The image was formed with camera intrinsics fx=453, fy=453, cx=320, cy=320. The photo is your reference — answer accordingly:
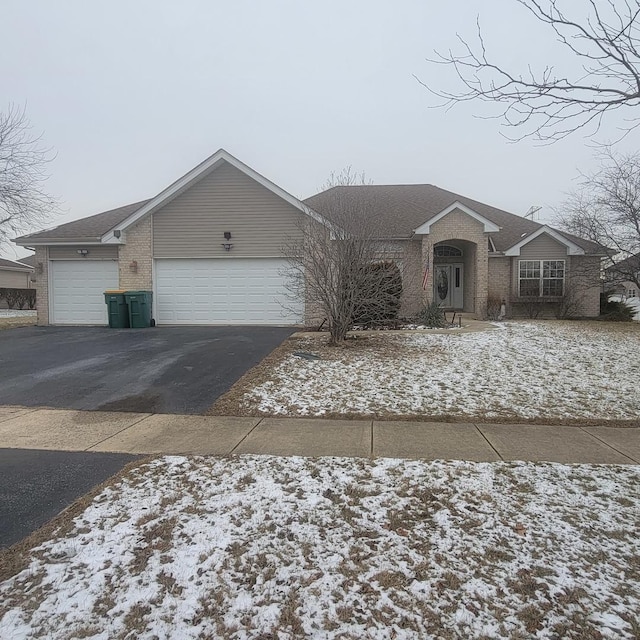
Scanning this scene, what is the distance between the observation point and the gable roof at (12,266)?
37638 mm

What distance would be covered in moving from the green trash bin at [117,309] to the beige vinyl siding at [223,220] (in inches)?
71.8

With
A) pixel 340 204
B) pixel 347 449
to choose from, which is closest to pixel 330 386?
pixel 347 449

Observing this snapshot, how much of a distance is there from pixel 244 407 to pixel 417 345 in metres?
5.57

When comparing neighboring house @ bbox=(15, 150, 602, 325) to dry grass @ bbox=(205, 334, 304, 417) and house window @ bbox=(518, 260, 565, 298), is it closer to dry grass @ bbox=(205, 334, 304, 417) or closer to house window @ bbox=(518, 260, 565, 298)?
house window @ bbox=(518, 260, 565, 298)

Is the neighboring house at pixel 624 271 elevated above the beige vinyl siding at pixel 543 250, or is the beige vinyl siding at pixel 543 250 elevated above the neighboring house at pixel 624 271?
the beige vinyl siding at pixel 543 250

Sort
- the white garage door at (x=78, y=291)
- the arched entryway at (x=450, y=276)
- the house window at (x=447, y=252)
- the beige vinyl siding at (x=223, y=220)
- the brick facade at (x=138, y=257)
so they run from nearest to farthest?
1. the beige vinyl siding at (x=223, y=220)
2. the brick facade at (x=138, y=257)
3. the white garage door at (x=78, y=291)
4. the arched entryway at (x=450, y=276)
5. the house window at (x=447, y=252)

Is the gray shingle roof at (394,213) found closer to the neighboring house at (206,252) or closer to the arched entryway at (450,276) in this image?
the neighboring house at (206,252)

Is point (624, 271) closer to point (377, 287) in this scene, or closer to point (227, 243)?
point (377, 287)

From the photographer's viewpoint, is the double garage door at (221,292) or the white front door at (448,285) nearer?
the double garage door at (221,292)

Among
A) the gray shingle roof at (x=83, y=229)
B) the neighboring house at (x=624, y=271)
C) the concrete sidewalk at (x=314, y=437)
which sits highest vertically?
the gray shingle roof at (x=83, y=229)

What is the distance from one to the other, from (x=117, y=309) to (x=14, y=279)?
3239 centimetres

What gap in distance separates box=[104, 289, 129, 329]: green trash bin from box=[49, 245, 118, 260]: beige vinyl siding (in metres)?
1.59

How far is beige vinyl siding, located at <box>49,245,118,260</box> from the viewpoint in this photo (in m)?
15.7

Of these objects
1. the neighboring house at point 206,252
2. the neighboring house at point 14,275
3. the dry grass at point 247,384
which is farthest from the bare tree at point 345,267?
the neighboring house at point 14,275
